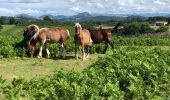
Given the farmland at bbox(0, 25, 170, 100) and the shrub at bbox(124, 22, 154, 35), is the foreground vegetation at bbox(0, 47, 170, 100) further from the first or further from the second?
the shrub at bbox(124, 22, 154, 35)

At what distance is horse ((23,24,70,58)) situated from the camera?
72.1ft

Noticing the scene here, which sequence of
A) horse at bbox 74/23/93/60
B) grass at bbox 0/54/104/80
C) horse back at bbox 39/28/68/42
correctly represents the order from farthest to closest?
horse back at bbox 39/28/68/42 < horse at bbox 74/23/93/60 < grass at bbox 0/54/104/80

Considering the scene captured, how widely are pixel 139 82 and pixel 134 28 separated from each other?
61181 millimetres

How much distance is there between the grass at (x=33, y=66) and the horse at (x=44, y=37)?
2.32ft

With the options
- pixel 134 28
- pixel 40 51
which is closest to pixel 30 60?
pixel 40 51

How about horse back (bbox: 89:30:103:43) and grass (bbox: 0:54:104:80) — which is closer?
grass (bbox: 0:54:104:80)

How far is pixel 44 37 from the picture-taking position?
Answer: 22.1 metres

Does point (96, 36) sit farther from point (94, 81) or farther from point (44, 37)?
point (94, 81)

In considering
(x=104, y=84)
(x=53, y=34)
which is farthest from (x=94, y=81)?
(x=53, y=34)

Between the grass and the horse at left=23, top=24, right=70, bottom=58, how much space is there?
706mm

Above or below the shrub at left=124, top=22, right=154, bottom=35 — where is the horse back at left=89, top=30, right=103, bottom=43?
above

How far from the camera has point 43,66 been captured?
18.6m

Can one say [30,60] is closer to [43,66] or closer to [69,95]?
[43,66]

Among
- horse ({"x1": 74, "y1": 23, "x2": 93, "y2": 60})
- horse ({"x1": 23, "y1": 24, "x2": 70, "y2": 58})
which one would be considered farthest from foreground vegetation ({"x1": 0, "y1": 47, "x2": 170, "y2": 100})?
horse ({"x1": 23, "y1": 24, "x2": 70, "y2": 58})
